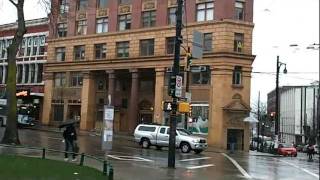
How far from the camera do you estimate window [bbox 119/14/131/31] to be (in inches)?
2435

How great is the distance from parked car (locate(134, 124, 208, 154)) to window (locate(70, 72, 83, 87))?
86.9 feet

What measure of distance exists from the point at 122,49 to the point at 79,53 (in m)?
7.11

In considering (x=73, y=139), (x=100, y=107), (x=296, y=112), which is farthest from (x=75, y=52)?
(x=296, y=112)

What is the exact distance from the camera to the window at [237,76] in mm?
53594

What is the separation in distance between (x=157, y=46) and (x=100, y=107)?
1161cm

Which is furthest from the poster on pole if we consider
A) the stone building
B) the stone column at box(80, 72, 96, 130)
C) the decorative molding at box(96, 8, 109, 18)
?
the stone building

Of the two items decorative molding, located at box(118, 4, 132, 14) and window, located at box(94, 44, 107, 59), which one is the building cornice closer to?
window, located at box(94, 44, 107, 59)

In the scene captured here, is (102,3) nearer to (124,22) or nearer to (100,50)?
(124,22)

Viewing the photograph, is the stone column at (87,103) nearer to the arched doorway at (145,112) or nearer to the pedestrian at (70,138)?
the arched doorway at (145,112)

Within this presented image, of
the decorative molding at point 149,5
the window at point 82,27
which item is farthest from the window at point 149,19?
the window at point 82,27

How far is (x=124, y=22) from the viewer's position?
62375 mm

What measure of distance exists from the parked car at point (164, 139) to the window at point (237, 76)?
14968 mm

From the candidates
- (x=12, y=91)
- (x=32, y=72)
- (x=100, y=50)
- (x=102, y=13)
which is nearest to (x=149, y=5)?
(x=102, y=13)

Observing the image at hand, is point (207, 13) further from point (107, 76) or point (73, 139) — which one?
point (73, 139)
